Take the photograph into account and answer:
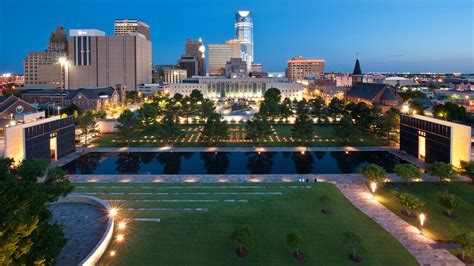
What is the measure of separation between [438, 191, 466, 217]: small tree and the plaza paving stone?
21303mm

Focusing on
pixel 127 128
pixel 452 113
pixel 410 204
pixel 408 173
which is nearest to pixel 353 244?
pixel 410 204

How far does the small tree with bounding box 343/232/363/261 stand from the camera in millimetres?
16984

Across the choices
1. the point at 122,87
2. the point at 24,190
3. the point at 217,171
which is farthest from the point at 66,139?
the point at 122,87

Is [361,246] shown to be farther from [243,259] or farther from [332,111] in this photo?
[332,111]

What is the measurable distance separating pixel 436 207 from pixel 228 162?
20.7 m

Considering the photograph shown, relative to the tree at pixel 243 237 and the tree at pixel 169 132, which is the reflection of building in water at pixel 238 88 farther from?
the tree at pixel 243 237

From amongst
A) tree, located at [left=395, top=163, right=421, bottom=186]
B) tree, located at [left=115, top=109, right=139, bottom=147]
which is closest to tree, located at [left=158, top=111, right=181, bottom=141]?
tree, located at [left=115, top=109, right=139, bottom=147]

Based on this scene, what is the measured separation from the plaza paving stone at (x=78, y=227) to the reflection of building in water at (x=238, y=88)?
357 feet

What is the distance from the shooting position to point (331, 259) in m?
17.2

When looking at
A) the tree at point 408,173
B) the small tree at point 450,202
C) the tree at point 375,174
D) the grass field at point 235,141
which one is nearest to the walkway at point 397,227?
the tree at point 375,174

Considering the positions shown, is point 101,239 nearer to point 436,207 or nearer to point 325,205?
point 325,205

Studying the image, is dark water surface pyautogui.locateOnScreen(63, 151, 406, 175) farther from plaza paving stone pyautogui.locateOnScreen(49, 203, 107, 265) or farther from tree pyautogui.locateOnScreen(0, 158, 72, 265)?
tree pyautogui.locateOnScreen(0, 158, 72, 265)

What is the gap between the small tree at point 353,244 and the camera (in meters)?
17.0

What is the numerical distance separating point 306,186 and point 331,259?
37.6 ft
